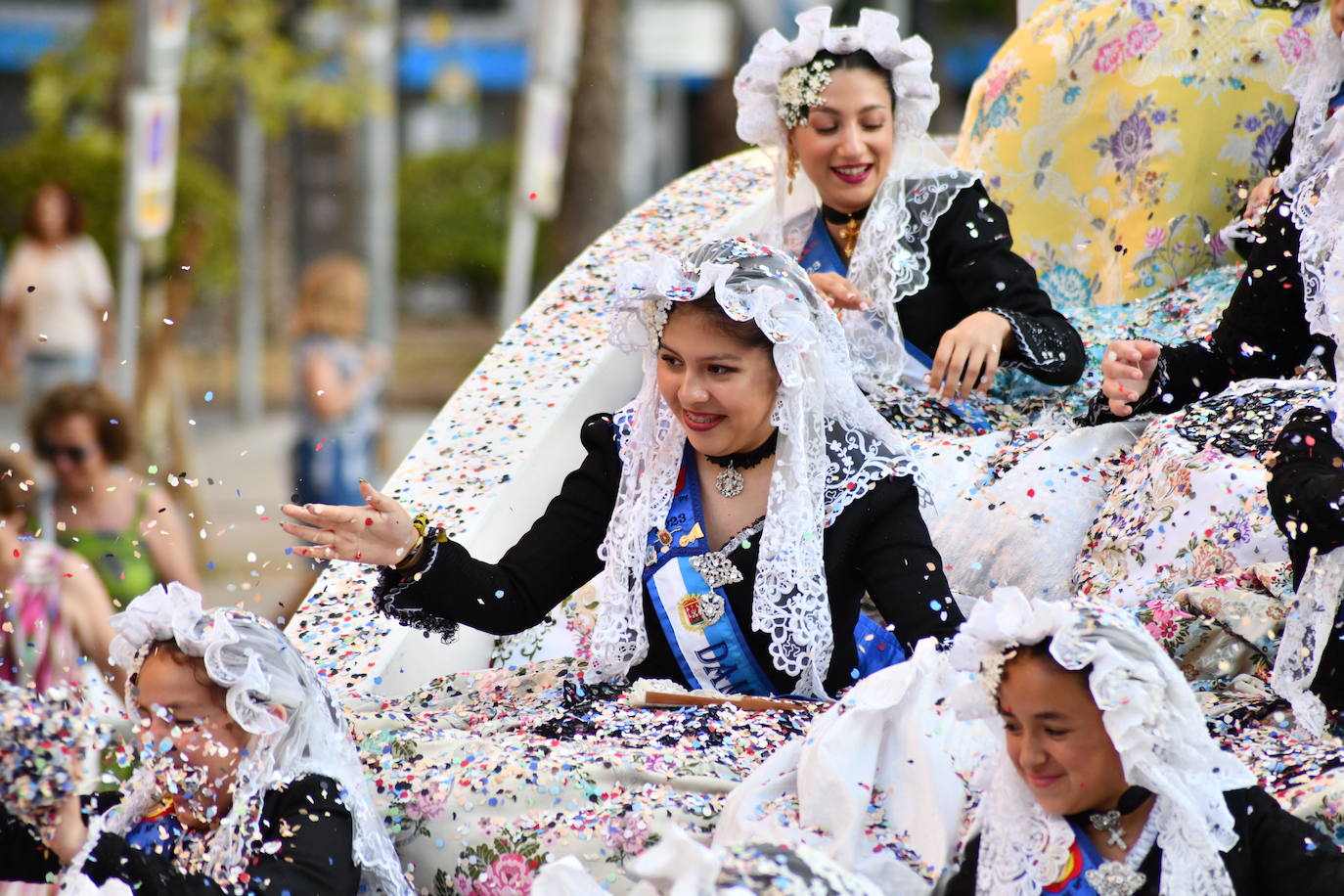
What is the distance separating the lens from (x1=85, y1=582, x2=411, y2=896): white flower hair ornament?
2.75 meters

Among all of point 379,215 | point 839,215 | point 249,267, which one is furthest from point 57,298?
point 839,215

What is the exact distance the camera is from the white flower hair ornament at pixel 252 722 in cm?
275

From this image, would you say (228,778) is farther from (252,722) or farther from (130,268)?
(130,268)

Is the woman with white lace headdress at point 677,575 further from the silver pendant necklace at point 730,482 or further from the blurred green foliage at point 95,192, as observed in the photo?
the blurred green foliage at point 95,192

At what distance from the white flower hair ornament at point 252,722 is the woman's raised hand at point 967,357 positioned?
1508 millimetres

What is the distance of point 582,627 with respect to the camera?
3922 millimetres

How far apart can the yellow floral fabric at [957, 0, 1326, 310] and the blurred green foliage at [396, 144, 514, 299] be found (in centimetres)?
1149

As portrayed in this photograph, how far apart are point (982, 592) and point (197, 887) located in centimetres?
173

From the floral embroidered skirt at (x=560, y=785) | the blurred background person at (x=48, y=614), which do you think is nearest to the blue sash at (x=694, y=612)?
the floral embroidered skirt at (x=560, y=785)

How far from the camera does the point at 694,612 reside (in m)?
3.23

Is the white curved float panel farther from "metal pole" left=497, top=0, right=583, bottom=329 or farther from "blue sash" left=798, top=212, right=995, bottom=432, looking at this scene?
"metal pole" left=497, top=0, right=583, bottom=329

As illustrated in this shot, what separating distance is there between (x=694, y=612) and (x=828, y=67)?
57.5 inches

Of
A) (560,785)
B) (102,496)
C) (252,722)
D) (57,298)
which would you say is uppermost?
(252,722)

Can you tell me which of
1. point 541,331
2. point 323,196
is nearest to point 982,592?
point 541,331
